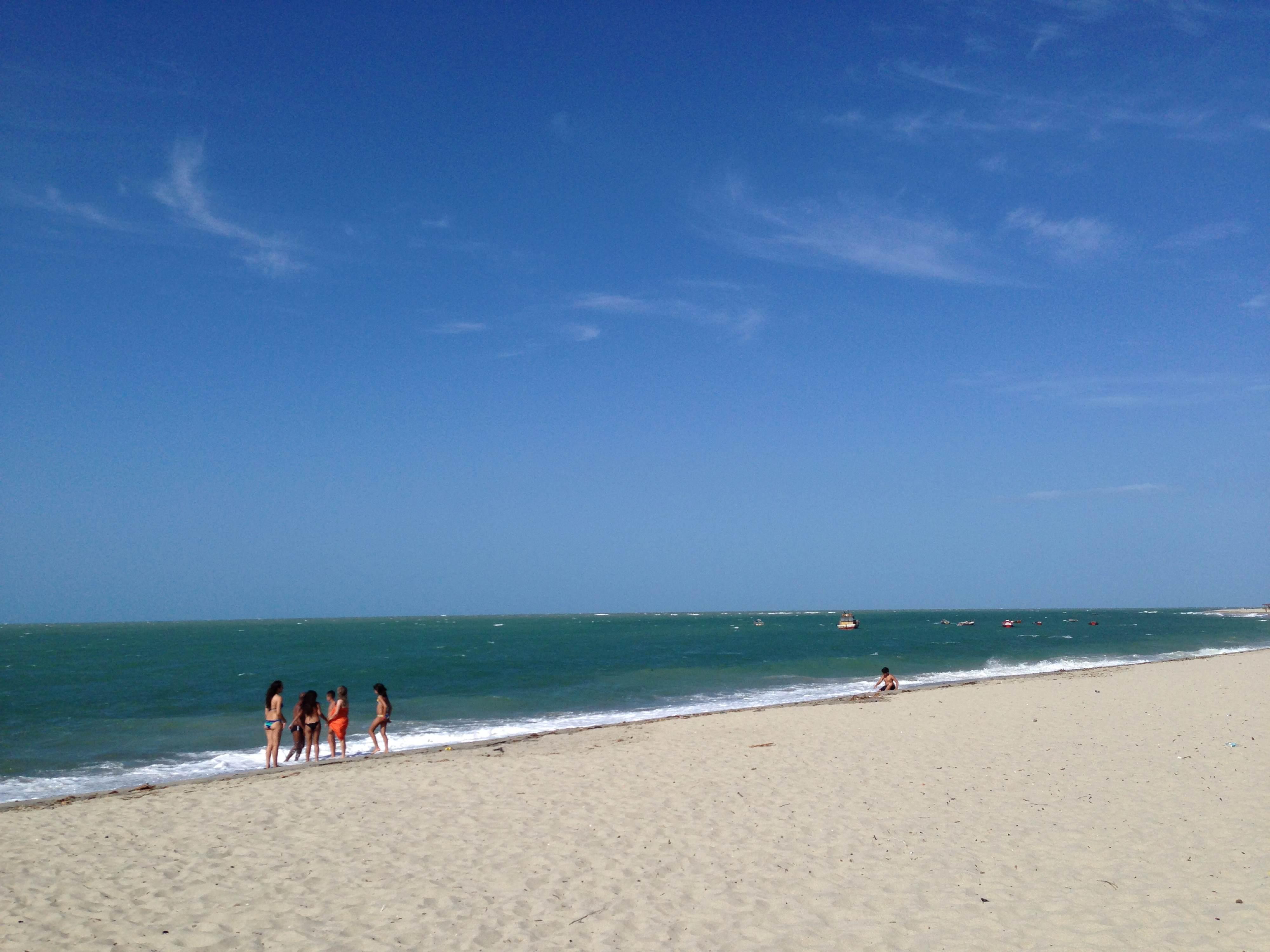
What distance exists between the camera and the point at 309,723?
632 inches

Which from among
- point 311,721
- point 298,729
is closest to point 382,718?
Answer: point 311,721

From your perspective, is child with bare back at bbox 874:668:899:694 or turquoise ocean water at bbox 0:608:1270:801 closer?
turquoise ocean water at bbox 0:608:1270:801

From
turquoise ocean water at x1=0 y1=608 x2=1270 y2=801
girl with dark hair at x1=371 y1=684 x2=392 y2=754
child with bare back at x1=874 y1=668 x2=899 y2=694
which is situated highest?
girl with dark hair at x1=371 y1=684 x2=392 y2=754

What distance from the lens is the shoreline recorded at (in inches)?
495

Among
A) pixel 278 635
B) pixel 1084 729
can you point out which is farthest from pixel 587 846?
pixel 278 635

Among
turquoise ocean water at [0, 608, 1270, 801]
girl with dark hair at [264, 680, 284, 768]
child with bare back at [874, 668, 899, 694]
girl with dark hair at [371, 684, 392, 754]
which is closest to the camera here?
girl with dark hair at [264, 680, 284, 768]

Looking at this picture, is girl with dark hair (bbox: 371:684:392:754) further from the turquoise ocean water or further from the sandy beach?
the sandy beach

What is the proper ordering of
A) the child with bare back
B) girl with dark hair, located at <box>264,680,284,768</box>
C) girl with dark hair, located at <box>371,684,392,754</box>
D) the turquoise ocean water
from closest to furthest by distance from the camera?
girl with dark hair, located at <box>264,680,284,768</box>, girl with dark hair, located at <box>371,684,392,754</box>, the turquoise ocean water, the child with bare back

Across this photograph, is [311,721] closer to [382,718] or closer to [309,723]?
[309,723]

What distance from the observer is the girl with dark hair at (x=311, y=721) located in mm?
15945

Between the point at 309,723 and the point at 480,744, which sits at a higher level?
the point at 309,723

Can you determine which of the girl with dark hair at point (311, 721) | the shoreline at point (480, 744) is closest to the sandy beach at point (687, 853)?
the shoreline at point (480, 744)

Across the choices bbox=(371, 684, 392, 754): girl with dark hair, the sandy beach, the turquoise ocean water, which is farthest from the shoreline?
the turquoise ocean water

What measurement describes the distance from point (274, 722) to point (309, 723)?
2.17 ft
